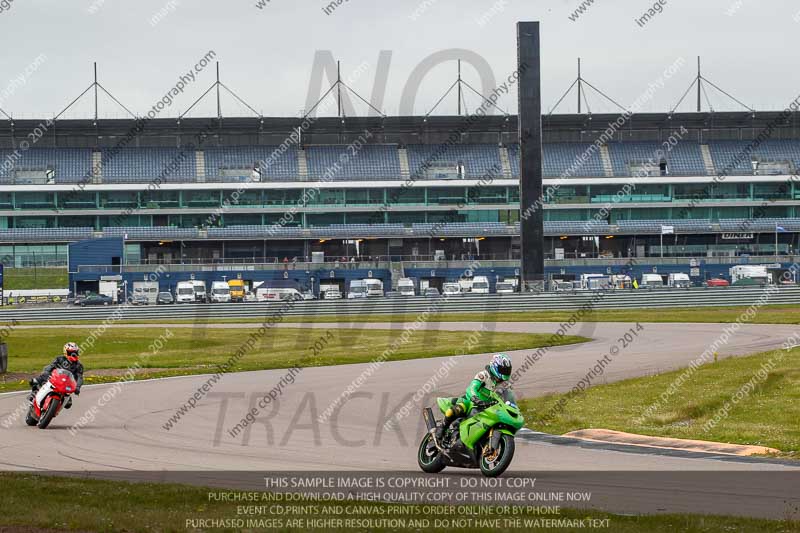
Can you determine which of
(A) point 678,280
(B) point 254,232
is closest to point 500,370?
(A) point 678,280

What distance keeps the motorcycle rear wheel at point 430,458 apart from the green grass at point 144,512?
311cm

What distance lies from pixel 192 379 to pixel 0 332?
1060 inches

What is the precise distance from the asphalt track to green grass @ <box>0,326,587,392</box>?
518 cm

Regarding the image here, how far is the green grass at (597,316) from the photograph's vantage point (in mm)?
60938

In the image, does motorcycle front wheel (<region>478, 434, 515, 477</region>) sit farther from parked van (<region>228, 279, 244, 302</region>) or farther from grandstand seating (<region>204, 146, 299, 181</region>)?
grandstand seating (<region>204, 146, 299, 181</region>)

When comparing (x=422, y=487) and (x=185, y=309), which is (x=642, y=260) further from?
(x=422, y=487)

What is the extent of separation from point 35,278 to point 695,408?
85.1 m

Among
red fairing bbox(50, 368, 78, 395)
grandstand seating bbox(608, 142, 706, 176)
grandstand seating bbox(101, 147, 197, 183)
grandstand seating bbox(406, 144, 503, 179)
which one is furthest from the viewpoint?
grandstand seating bbox(608, 142, 706, 176)

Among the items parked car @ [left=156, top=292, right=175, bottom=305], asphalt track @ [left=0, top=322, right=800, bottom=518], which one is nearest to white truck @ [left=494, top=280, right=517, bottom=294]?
parked car @ [left=156, top=292, right=175, bottom=305]

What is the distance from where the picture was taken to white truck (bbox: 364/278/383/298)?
89500mm

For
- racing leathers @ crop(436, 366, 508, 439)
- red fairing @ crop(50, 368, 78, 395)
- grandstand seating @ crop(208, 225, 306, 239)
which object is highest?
grandstand seating @ crop(208, 225, 306, 239)

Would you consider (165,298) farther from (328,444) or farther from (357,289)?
(328,444)

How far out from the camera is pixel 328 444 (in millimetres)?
18422

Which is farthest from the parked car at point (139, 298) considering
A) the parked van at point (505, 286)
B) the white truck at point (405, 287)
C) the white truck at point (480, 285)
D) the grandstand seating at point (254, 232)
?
the parked van at point (505, 286)
